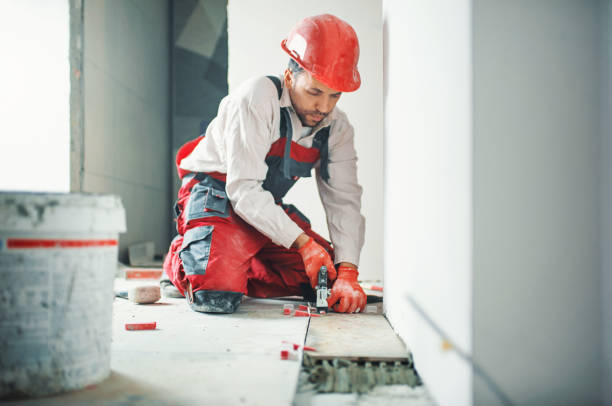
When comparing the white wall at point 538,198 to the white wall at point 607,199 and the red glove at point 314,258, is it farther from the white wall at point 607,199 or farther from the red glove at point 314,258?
the red glove at point 314,258

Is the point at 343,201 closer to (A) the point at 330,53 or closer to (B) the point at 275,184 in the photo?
(B) the point at 275,184

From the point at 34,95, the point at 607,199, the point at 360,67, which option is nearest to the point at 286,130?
the point at 360,67

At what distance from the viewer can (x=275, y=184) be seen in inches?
82.3

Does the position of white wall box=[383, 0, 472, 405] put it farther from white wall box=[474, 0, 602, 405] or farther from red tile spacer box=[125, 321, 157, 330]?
red tile spacer box=[125, 321, 157, 330]

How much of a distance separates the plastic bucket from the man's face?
102cm

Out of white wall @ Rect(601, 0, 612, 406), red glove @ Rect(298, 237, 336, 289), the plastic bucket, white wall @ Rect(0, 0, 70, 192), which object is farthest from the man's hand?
white wall @ Rect(0, 0, 70, 192)

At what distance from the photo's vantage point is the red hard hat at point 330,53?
1.71 meters

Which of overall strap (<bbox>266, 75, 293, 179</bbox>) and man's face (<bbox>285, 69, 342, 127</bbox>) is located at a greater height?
man's face (<bbox>285, 69, 342, 127</bbox>)

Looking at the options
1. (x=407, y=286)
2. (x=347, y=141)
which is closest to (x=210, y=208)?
(x=347, y=141)

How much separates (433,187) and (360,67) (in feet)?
6.37

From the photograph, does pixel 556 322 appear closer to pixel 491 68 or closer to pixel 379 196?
pixel 491 68

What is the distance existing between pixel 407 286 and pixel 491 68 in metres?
0.70

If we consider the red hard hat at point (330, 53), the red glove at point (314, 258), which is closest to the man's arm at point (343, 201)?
the red glove at point (314, 258)

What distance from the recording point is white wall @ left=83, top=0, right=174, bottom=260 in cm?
351
